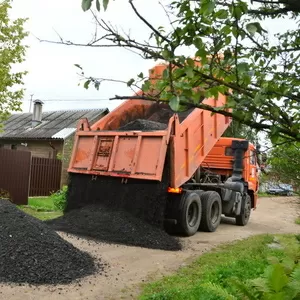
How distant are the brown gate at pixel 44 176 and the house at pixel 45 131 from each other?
5.03 ft

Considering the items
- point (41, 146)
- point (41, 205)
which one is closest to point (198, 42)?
point (41, 205)

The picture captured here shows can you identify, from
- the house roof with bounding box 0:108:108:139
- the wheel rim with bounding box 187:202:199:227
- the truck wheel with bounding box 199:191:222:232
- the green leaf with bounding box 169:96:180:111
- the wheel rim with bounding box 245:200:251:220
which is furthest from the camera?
the house roof with bounding box 0:108:108:139

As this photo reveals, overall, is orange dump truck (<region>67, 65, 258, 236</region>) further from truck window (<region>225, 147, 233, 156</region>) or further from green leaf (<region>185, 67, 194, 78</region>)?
green leaf (<region>185, 67, 194, 78</region>)

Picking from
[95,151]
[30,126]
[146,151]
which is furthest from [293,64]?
[30,126]

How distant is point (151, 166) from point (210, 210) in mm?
2826

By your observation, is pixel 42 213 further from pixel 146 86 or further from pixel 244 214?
pixel 146 86

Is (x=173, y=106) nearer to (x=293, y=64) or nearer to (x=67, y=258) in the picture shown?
(x=293, y=64)

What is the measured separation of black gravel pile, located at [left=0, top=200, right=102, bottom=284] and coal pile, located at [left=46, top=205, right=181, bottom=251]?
5.23 ft

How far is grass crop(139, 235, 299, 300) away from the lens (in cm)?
435

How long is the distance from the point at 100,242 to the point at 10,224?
2.10 m

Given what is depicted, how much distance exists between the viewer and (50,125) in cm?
2656

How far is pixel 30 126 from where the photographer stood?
2739 cm

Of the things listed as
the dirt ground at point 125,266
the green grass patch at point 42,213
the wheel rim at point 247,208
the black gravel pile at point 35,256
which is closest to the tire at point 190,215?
the dirt ground at point 125,266

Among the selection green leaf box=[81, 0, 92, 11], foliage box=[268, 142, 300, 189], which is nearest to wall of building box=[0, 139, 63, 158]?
foliage box=[268, 142, 300, 189]
